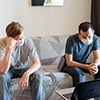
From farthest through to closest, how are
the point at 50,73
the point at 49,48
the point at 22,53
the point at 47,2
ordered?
the point at 47,2
the point at 49,48
the point at 50,73
the point at 22,53

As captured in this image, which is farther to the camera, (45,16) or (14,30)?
(45,16)

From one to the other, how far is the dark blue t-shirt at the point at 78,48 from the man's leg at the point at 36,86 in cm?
50

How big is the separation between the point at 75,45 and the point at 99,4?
1.19 m

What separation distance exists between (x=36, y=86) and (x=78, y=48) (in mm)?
695

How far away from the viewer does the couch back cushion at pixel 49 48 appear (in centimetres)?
256

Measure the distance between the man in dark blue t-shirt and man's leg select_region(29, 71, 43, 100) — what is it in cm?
43

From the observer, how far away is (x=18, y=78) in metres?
1.99

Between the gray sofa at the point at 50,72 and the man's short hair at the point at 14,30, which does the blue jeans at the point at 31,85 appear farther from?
the man's short hair at the point at 14,30

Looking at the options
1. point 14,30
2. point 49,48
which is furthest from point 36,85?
point 49,48

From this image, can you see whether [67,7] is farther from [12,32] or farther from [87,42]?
[12,32]

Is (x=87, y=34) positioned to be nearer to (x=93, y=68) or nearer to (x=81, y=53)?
(x=81, y=53)

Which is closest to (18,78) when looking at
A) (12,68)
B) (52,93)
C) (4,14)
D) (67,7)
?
(12,68)

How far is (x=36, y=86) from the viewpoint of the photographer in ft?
6.05

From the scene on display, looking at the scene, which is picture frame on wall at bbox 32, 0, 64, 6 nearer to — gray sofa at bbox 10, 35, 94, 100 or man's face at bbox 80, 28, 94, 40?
gray sofa at bbox 10, 35, 94, 100
